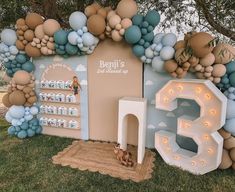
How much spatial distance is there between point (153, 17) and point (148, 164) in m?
1.90

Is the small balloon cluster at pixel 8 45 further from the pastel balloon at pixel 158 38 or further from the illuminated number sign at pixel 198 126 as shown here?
the illuminated number sign at pixel 198 126

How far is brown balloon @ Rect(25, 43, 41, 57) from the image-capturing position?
3621 millimetres

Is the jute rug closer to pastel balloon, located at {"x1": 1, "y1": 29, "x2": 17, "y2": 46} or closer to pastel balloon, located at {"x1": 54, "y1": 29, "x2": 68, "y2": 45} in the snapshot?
pastel balloon, located at {"x1": 54, "y1": 29, "x2": 68, "y2": 45}

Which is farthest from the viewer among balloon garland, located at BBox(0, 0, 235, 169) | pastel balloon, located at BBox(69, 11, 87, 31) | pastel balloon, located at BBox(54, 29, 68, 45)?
pastel balloon, located at BBox(54, 29, 68, 45)

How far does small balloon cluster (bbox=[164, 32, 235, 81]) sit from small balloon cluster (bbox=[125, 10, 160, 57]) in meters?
0.39

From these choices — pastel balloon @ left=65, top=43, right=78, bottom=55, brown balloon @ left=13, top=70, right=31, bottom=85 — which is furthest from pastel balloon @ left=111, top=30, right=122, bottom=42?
brown balloon @ left=13, top=70, right=31, bottom=85

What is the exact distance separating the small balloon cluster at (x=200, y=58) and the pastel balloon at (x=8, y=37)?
2.45 meters

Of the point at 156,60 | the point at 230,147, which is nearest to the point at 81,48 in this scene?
the point at 156,60

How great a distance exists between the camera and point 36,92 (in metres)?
4.07

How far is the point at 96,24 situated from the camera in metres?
3.05

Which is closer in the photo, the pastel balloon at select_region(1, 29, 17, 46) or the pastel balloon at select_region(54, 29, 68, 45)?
the pastel balloon at select_region(54, 29, 68, 45)

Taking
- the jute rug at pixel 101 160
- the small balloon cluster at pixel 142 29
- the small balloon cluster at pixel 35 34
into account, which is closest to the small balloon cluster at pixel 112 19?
the small balloon cluster at pixel 142 29

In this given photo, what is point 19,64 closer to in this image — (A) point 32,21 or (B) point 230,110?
(A) point 32,21

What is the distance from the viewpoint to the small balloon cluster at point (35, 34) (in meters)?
3.42
